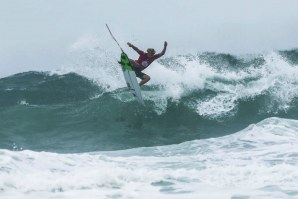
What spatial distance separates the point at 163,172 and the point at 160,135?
16.7 feet

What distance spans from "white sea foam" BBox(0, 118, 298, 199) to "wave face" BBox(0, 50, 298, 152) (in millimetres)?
2173

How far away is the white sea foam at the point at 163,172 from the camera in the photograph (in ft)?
33.5

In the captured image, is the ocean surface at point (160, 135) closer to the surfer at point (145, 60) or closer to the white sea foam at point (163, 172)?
the white sea foam at point (163, 172)

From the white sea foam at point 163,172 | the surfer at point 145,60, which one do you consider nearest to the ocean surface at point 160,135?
the white sea foam at point 163,172

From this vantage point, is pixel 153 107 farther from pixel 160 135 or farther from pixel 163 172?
pixel 163 172

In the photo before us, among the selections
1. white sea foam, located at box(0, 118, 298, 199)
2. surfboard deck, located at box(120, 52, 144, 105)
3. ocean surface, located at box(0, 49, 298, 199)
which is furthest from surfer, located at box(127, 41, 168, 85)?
white sea foam, located at box(0, 118, 298, 199)

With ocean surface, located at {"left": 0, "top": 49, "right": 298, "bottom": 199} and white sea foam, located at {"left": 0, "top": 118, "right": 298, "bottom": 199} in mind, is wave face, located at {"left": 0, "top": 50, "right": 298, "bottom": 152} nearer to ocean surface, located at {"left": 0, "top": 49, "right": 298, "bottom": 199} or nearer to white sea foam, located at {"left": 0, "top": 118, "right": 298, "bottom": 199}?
ocean surface, located at {"left": 0, "top": 49, "right": 298, "bottom": 199}

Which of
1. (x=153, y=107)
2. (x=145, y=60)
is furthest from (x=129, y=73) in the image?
(x=153, y=107)

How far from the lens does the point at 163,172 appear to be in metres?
11.6

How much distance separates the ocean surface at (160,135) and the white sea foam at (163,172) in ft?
0.07

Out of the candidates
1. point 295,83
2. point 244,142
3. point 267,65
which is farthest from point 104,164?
point 267,65

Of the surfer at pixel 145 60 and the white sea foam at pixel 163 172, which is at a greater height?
the surfer at pixel 145 60

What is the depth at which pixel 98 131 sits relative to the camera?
56.3 ft

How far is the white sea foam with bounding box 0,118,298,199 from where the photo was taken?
33.5 feet
